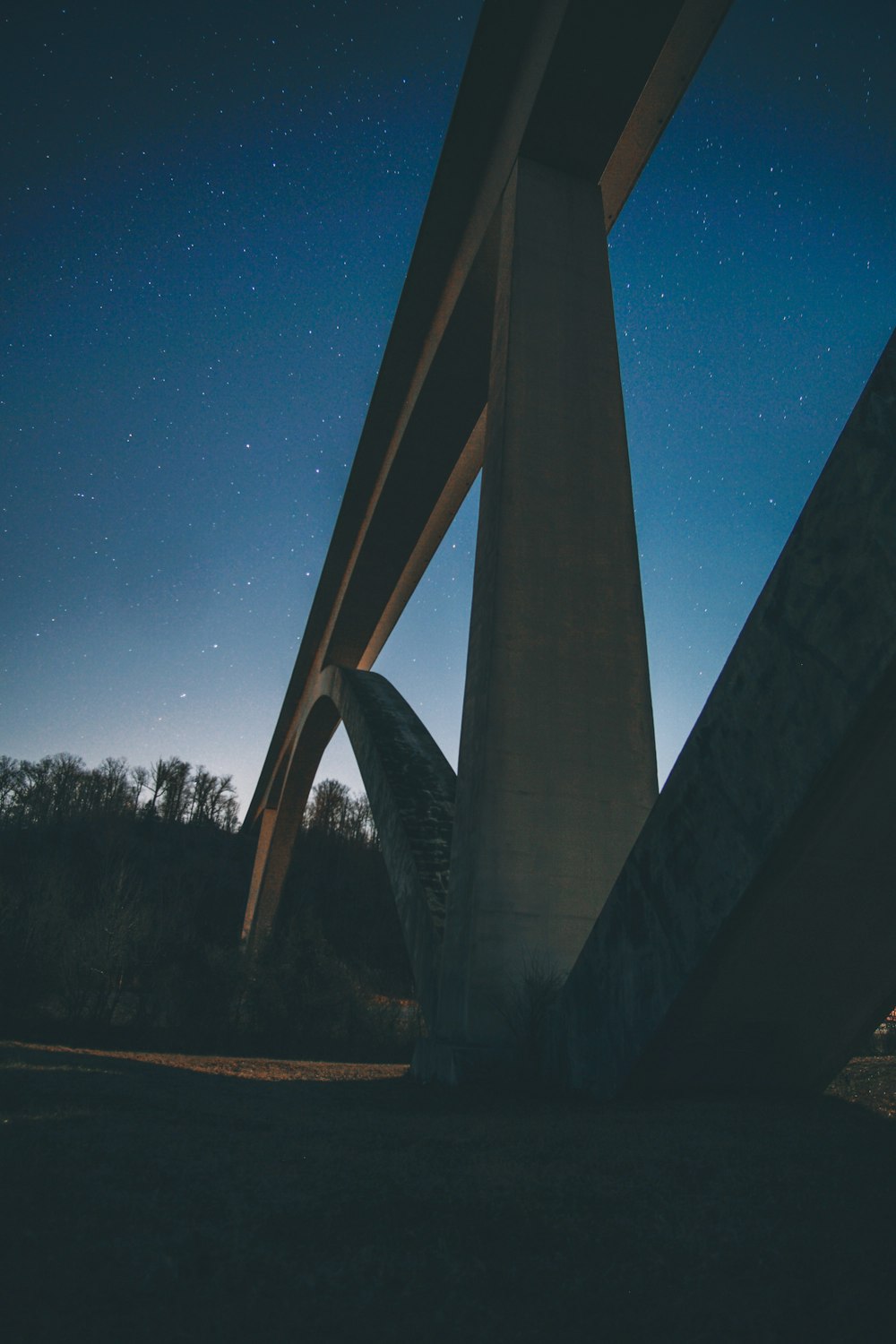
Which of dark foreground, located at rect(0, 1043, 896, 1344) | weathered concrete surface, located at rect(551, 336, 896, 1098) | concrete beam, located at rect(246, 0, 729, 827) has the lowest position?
dark foreground, located at rect(0, 1043, 896, 1344)

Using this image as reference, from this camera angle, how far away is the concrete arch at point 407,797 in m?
7.61

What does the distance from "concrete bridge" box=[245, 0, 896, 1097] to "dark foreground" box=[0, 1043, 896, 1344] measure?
2.33 ft

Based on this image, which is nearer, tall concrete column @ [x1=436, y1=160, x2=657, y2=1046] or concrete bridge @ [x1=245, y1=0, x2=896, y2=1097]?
concrete bridge @ [x1=245, y1=0, x2=896, y2=1097]

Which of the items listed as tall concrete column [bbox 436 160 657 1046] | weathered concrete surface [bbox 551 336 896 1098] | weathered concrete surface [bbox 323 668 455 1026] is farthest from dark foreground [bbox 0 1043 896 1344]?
weathered concrete surface [bbox 323 668 455 1026]

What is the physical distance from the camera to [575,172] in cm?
838

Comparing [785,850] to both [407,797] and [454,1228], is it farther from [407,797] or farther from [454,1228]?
[407,797]

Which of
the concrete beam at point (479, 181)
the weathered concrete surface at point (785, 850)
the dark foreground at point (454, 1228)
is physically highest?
the concrete beam at point (479, 181)

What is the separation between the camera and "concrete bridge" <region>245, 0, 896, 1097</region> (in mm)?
2676

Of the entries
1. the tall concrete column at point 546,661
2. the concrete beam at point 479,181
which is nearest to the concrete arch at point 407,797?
the tall concrete column at point 546,661

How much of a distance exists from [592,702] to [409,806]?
4.32 m

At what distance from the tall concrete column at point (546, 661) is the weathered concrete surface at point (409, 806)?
1.27m

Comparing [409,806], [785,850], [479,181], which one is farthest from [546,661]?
[479,181]

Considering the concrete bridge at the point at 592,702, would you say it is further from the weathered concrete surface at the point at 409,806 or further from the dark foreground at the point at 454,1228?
the dark foreground at the point at 454,1228

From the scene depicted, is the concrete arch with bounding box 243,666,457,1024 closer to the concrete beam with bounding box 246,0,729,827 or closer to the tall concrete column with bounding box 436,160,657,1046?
the tall concrete column with bounding box 436,160,657,1046
